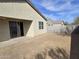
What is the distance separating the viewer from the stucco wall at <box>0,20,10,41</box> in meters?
13.0

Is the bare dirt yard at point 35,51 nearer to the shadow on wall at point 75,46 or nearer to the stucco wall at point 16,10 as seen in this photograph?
the stucco wall at point 16,10

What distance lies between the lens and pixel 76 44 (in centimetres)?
139

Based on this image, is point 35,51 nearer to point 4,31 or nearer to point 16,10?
point 4,31

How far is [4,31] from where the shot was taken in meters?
13.2

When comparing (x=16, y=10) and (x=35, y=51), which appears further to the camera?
(x=16, y=10)

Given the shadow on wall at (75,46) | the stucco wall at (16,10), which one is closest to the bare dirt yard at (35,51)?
the stucco wall at (16,10)

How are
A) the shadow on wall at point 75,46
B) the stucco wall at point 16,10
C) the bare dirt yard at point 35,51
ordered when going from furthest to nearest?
the stucco wall at point 16,10 → the bare dirt yard at point 35,51 → the shadow on wall at point 75,46

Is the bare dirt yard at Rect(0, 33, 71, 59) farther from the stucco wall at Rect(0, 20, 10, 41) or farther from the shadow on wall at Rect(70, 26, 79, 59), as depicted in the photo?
the shadow on wall at Rect(70, 26, 79, 59)

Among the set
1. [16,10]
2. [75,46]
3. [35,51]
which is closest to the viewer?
[75,46]

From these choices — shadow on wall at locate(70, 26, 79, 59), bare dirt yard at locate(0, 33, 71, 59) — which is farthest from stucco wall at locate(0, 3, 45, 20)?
shadow on wall at locate(70, 26, 79, 59)

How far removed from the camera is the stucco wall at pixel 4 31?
1296 cm

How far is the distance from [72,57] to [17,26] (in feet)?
49.1

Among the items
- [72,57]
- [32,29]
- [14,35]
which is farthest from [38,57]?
[32,29]

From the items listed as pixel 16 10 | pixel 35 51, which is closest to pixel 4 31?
pixel 16 10
